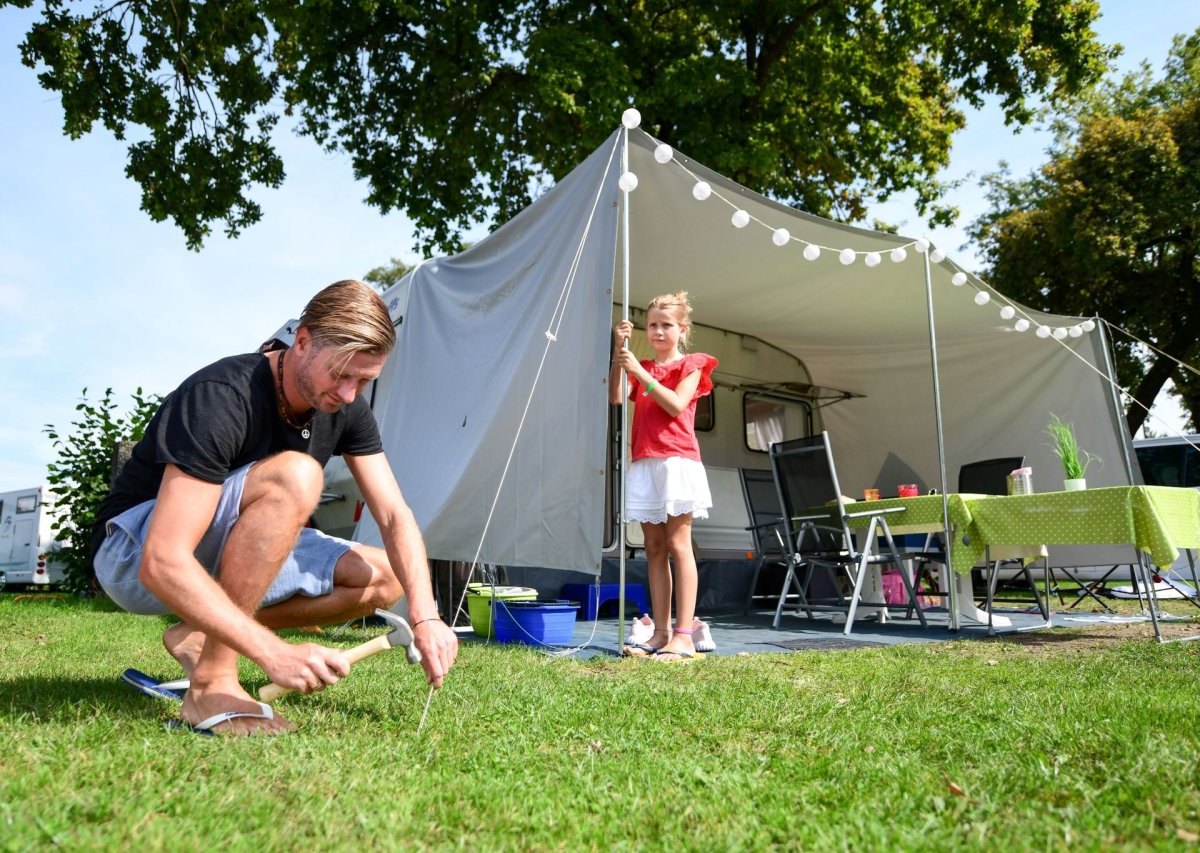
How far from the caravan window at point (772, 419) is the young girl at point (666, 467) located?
3610 millimetres

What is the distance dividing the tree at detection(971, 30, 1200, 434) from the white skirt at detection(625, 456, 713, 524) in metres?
11.6

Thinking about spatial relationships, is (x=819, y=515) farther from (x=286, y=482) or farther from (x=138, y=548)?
(x=138, y=548)

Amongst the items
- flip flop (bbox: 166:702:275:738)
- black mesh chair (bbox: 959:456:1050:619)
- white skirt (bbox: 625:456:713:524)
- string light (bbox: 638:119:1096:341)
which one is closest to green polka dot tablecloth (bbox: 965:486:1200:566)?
string light (bbox: 638:119:1096:341)

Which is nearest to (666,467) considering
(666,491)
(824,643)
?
(666,491)

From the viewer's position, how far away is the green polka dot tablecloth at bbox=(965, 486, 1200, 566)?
13.2 ft

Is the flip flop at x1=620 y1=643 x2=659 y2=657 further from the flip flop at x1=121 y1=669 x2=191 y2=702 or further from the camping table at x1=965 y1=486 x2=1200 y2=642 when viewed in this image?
the camping table at x1=965 y1=486 x2=1200 y2=642

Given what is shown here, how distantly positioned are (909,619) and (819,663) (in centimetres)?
284

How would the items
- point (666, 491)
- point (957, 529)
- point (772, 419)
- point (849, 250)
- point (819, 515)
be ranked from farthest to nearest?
point (772, 419)
point (819, 515)
point (849, 250)
point (957, 529)
point (666, 491)

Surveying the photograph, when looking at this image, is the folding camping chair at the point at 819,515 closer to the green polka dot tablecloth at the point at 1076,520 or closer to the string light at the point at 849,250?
the green polka dot tablecloth at the point at 1076,520

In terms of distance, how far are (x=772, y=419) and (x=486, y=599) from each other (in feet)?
13.0

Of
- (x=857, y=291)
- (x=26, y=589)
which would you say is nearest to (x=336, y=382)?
(x=857, y=291)

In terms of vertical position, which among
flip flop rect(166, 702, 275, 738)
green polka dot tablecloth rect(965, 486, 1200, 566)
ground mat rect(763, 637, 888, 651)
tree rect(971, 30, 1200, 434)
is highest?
tree rect(971, 30, 1200, 434)

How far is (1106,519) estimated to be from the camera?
413 cm

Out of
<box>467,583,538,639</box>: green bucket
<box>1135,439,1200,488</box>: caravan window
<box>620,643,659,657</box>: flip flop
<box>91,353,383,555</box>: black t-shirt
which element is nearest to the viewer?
<box>91,353,383,555</box>: black t-shirt
